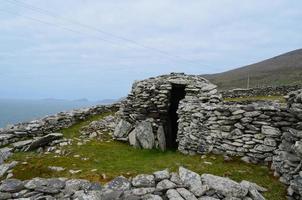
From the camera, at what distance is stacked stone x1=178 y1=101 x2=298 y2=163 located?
33.7 ft

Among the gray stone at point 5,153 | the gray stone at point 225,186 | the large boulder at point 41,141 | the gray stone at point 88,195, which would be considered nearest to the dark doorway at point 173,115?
the large boulder at point 41,141

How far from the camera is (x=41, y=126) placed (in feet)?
54.1

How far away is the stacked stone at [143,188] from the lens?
26.6 ft

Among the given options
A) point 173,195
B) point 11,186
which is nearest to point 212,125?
point 173,195

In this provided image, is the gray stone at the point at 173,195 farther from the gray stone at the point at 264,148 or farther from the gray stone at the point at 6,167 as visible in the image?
the gray stone at the point at 6,167

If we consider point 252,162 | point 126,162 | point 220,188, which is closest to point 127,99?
point 126,162

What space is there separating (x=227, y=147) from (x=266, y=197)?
2927 millimetres

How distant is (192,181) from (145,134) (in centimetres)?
641

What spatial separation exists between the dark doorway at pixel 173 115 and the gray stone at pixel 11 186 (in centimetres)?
892

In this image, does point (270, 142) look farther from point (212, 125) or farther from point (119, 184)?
point (119, 184)

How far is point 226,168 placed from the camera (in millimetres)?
10242

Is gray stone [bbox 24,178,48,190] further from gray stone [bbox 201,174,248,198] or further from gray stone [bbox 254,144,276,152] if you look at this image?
gray stone [bbox 254,144,276,152]

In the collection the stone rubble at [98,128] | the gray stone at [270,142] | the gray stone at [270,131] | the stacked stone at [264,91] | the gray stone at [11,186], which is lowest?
the gray stone at [11,186]

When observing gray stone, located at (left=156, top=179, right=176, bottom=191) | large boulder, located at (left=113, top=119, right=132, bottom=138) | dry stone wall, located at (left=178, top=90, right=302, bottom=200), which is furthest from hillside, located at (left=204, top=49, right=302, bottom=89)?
gray stone, located at (left=156, top=179, right=176, bottom=191)
